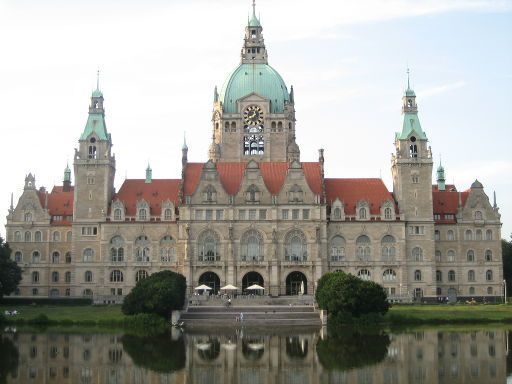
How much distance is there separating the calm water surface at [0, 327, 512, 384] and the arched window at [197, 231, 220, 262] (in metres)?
33.4

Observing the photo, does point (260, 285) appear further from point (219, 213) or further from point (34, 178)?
point (34, 178)

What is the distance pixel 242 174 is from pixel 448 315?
37.2 meters

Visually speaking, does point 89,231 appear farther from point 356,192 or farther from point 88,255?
point 356,192

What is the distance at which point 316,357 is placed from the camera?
5197 cm

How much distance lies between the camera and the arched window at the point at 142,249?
105 metres

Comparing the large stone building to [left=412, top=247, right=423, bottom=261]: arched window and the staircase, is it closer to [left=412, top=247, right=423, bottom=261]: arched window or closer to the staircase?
[left=412, top=247, right=423, bottom=261]: arched window

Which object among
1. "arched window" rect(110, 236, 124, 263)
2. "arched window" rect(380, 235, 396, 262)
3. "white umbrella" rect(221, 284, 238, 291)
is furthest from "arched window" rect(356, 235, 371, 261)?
"arched window" rect(110, 236, 124, 263)

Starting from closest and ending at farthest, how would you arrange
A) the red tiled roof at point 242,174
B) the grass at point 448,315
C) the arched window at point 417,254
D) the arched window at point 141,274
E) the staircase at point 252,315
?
the grass at point 448,315 → the staircase at point 252,315 → the arched window at point 141,274 → the arched window at point 417,254 → the red tiled roof at point 242,174

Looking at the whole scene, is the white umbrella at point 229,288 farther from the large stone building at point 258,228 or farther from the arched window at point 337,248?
the arched window at point 337,248

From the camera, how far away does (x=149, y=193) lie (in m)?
110

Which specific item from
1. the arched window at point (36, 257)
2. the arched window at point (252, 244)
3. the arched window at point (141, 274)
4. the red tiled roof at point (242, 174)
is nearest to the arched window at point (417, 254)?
the red tiled roof at point (242, 174)

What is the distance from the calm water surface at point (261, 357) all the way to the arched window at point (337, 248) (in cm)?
3476

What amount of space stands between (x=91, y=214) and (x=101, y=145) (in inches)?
373

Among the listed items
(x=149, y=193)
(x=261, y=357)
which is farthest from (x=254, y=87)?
(x=261, y=357)
